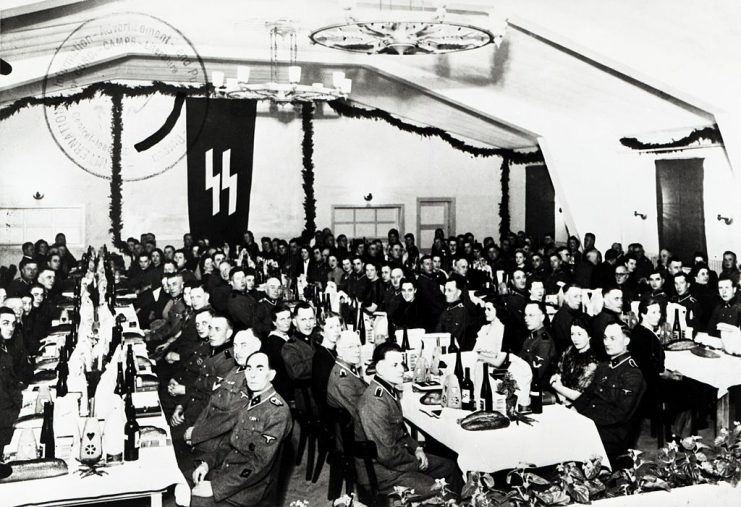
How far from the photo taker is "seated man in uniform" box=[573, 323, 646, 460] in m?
4.76

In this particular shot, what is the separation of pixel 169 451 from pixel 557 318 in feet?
13.7

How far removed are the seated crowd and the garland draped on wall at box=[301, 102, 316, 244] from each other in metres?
4.53

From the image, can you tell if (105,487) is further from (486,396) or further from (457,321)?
(457,321)

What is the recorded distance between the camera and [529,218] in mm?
15648

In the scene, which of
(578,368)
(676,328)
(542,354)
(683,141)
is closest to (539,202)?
(683,141)

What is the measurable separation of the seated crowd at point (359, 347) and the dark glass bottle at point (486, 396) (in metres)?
0.24

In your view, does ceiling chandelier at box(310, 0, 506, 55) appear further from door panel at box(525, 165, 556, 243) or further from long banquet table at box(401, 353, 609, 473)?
door panel at box(525, 165, 556, 243)

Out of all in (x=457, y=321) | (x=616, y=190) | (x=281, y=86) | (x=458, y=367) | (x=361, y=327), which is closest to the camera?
(x=458, y=367)

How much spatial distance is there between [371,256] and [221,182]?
440 centimetres

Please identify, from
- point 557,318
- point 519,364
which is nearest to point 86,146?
point 557,318

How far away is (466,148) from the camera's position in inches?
612

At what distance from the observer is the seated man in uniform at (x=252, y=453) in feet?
12.6

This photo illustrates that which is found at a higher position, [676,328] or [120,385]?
[676,328]

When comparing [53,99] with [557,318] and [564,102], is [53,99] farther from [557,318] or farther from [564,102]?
[557,318]
